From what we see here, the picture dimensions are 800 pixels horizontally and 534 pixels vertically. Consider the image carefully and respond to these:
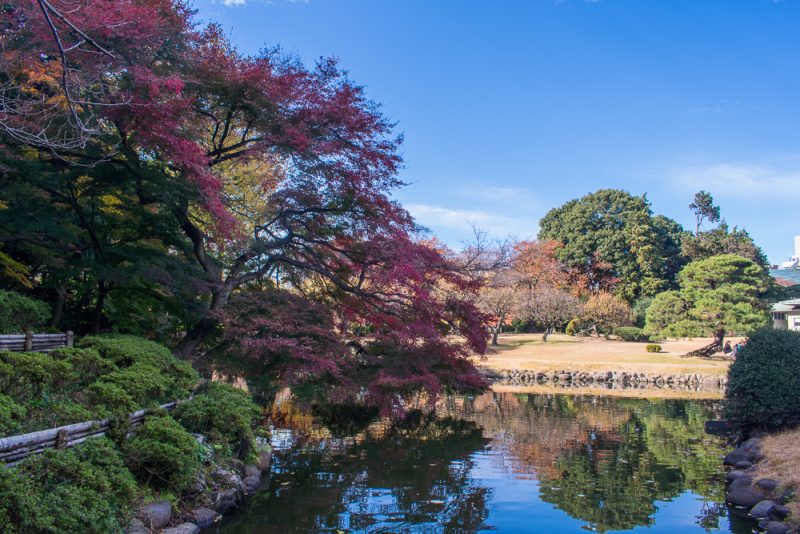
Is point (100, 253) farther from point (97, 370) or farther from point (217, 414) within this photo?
point (217, 414)

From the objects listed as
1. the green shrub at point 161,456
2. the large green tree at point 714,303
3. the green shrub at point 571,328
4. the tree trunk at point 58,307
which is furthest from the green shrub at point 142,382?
the green shrub at point 571,328

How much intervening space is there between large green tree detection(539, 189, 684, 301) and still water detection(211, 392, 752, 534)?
30.9 meters

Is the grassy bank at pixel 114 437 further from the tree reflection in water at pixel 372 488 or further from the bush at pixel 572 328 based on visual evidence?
the bush at pixel 572 328

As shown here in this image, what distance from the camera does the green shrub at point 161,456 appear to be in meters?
6.33

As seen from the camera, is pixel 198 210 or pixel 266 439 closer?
pixel 266 439

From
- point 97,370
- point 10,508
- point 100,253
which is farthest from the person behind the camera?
point 100,253

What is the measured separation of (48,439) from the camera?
17.1ft

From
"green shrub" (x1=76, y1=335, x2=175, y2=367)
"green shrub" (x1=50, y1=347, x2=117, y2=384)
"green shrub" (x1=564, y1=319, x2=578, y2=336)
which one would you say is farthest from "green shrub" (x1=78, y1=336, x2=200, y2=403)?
"green shrub" (x1=564, y1=319, x2=578, y2=336)

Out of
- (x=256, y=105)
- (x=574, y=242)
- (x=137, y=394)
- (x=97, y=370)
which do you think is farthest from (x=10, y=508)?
(x=574, y=242)

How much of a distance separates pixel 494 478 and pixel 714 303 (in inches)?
916

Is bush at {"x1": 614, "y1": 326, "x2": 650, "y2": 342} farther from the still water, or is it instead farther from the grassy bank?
the grassy bank

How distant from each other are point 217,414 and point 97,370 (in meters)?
1.63

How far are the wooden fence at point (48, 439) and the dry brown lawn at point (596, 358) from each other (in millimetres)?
18436

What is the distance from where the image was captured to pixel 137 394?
23.7ft
